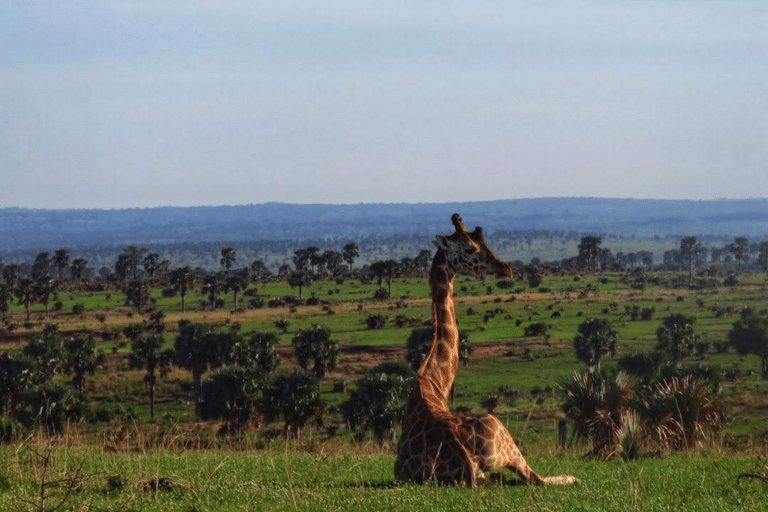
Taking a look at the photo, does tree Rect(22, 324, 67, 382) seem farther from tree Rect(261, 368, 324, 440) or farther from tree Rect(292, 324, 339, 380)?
tree Rect(261, 368, 324, 440)

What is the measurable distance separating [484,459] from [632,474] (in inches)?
96.0

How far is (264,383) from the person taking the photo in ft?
→ 190

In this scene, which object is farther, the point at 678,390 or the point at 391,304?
the point at 391,304

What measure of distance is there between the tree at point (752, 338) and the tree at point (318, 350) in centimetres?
4548

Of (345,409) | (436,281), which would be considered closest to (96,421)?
(345,409)

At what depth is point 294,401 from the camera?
52.3 metres

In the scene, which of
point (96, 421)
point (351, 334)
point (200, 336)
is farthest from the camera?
point (351, 334)

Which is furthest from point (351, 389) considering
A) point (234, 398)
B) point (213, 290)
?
point (213, 290)

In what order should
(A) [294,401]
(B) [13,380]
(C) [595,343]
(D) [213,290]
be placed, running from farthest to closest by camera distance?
(D) [213,290], (C) [595,343], (B) [13,380], (A) [294,401]

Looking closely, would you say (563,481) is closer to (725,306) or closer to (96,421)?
(96,421)

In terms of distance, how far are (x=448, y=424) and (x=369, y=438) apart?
138 feet

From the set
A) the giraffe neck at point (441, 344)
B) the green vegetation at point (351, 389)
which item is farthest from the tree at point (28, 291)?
the giraffe neck at point (441, 344)

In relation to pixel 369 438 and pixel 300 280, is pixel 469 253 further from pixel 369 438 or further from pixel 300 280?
pixel 300 280

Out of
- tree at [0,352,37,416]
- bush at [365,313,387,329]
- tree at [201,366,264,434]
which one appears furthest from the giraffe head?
bush at [365,313,387,329]
